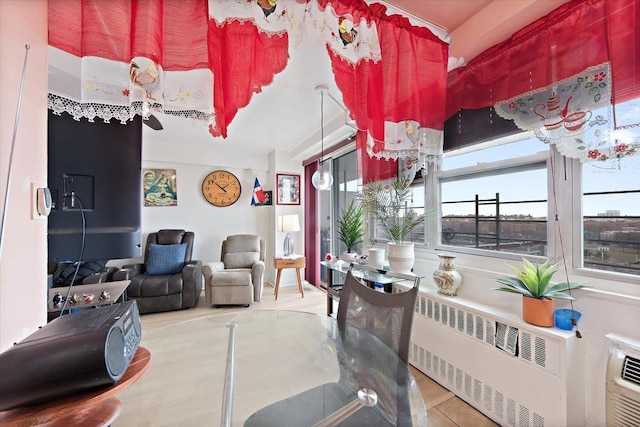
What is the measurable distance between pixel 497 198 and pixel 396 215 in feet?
2.31

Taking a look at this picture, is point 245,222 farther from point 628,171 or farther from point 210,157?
point 628,171

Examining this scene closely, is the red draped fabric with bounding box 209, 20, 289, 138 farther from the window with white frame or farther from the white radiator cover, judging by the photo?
the white radiator cover

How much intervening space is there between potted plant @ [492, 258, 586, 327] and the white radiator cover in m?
0.06

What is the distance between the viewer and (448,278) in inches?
68.2

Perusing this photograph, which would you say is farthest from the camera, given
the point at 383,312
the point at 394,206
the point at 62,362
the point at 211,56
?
the point at 394,206

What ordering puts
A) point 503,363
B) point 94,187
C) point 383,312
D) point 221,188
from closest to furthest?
→ point 94,187, point 383,312, point 503,363, point 221,188

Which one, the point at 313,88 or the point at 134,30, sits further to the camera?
the point at 313,88

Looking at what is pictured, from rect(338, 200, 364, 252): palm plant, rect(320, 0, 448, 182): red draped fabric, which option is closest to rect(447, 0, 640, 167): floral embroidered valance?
rect(320, 0, 448, 182): red draped fabric

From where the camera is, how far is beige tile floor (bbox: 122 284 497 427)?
142cm

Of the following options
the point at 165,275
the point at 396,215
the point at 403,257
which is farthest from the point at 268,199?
the point at 403,257

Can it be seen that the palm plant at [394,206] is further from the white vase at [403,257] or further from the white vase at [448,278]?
the white vase at [448,278]

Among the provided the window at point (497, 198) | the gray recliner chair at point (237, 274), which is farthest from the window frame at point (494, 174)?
the gray recliner chair at point (237, 274)

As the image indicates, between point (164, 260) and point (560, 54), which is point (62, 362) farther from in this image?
point (164, 260)

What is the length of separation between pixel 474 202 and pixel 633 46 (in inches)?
41.7
